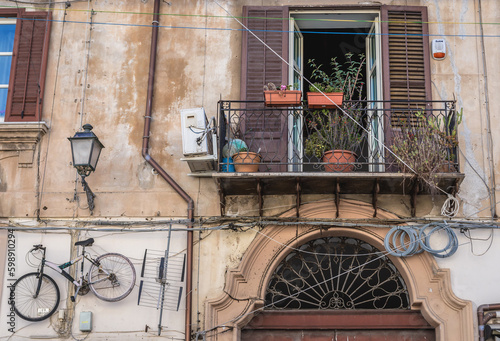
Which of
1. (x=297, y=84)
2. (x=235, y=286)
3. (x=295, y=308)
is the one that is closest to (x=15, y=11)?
(x=297, y=84)

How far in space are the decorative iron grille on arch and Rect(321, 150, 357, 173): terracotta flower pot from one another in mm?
905

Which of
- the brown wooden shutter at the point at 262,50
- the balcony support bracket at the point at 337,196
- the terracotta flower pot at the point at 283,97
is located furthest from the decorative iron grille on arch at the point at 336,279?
the brown wooden shutter at the point at 262,50

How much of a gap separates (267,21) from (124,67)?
1864 mm

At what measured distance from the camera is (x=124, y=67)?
8.94 metres

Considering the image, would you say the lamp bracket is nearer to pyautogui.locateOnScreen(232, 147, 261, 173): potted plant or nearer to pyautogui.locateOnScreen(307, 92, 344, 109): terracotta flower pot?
pyautogui.locateOnScreen(232, 147, 261, 173): potted plant

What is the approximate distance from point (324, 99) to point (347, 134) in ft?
1.55

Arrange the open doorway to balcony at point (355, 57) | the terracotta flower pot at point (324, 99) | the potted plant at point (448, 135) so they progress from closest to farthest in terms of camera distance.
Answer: the potted plant at point (448, 135) → the terracotta flower pot at point (324, 99) → the open doorway to balcony at point (355, 57)

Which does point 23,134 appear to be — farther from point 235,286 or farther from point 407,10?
point 407,10

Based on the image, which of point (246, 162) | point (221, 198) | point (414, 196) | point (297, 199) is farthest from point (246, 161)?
point (414, 196)

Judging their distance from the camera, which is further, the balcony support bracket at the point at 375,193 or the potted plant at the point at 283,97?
the potted plant at the point at 283,97

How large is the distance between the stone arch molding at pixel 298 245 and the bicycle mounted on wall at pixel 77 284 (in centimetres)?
101

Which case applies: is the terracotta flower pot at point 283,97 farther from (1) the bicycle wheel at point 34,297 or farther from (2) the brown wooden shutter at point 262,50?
(1) the bicycle wheel at point 34,297

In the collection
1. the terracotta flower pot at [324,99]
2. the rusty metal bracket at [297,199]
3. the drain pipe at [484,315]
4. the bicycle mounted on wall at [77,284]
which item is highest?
the terracotta flower pot at [324,99]

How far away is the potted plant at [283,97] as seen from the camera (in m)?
8.24
